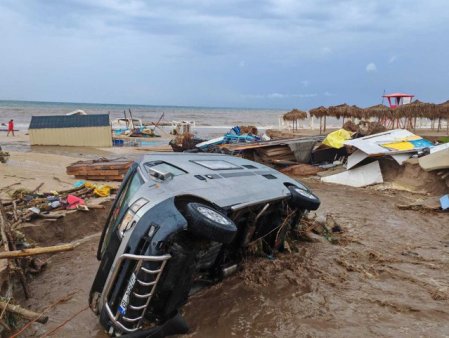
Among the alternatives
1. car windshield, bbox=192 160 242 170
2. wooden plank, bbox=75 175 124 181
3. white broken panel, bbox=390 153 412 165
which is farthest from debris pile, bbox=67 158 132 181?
white broken panel, bbox=390 153 412 165

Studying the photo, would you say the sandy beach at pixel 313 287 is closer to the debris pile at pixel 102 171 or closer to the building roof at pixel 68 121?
the debris pile at pixel 102 171

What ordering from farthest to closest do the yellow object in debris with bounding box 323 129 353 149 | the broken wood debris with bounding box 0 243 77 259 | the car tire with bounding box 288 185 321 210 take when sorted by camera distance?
the yellow object in debris with bounding box 323 129 353 149 → the car tire with bounding box 288 185 321 210 → the broken wood debris with bounding box 0 243 77 259

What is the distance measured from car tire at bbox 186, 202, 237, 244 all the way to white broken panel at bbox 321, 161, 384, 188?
9.86 metres

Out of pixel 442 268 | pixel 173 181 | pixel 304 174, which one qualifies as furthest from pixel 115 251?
pixel 304 174

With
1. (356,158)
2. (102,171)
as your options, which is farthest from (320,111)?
(102,171)

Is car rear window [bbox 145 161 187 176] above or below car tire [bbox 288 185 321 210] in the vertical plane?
above

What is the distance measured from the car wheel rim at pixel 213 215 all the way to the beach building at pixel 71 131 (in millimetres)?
19504

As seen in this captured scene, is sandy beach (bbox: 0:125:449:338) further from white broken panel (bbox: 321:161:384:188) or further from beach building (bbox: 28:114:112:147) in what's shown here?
beach building (bbox: 28:114:112:147)

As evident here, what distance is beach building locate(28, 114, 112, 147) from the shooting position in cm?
2066

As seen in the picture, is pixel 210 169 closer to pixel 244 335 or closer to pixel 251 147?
pixel 244 335

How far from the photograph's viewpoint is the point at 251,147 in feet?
48.3

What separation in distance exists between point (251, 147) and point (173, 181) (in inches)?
443

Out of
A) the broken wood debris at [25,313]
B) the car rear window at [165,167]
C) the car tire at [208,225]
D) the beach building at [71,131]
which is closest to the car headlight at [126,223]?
the car tire at [208,225]

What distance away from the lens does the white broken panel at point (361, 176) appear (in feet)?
39.1
